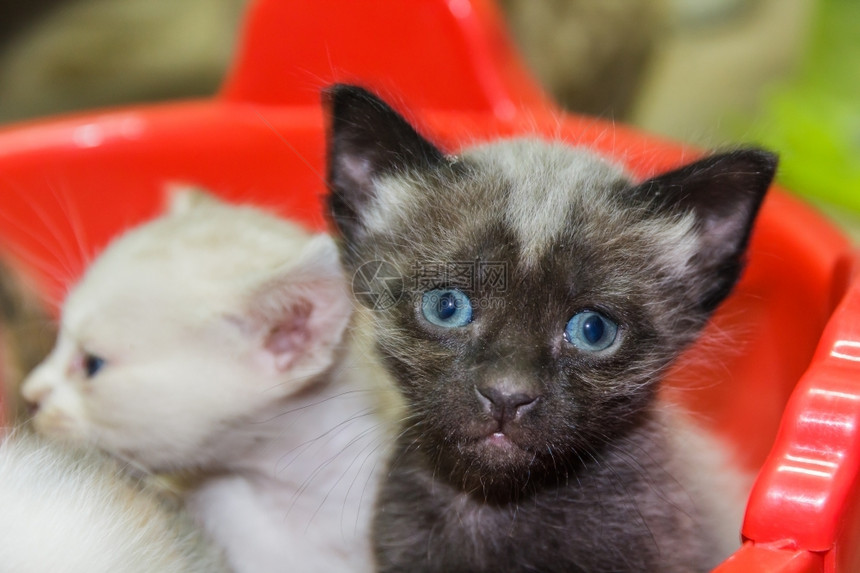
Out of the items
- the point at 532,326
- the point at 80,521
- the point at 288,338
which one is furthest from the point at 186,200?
the point at 532,326

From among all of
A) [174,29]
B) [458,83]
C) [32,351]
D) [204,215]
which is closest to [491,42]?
[458,83]

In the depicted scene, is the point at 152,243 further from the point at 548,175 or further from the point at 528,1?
the point at 528,1

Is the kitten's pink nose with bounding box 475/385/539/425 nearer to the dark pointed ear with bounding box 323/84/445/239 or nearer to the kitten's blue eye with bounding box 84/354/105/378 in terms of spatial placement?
the dark pointed ear with bounding box 323/84/445/239

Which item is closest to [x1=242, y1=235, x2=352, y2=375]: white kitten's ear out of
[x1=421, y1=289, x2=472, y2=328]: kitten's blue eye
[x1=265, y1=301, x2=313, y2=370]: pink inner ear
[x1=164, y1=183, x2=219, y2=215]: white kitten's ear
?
[x1=265, y1=301, x2=313, y2=370]: pink inner ear

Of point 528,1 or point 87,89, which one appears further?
point 87,89

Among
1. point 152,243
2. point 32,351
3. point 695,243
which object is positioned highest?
point 695,243

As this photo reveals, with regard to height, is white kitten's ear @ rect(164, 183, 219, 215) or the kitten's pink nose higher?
the kitten's pink nose

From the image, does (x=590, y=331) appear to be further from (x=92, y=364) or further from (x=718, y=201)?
(x=92, y=364)
